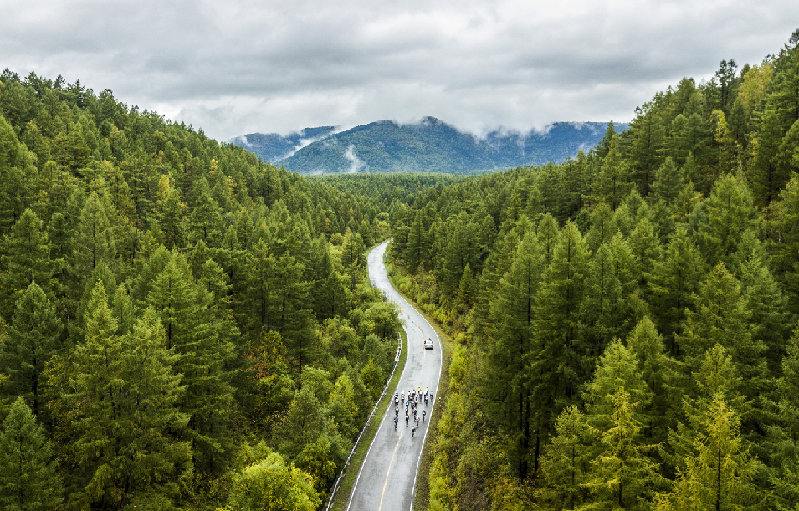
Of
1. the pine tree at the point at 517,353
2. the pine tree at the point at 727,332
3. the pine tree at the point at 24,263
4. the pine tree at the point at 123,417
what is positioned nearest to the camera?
the pine tree at the point at 727,332

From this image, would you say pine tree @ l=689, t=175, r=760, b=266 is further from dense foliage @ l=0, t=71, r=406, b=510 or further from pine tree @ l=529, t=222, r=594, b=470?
dense foliage @ l=0, t=71, r=406, b=510

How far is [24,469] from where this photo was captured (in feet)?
79.4

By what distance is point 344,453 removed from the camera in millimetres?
33156

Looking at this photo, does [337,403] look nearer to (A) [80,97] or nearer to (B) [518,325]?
(B) [518,325]

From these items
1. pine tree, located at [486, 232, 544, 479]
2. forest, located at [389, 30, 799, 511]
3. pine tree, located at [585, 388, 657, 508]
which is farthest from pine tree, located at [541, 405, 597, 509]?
pine tree, located at [486, 232, 544, 479]

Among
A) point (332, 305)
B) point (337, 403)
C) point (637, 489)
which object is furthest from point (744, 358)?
point (332, 305)

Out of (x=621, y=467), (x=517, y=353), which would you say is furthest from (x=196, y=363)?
(x=621, y=467)

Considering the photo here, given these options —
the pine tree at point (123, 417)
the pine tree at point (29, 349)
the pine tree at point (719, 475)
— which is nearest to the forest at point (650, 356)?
the pine tree at point (719, 475)

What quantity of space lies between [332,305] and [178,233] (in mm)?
20763

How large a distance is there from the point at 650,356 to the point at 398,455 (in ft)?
71.6

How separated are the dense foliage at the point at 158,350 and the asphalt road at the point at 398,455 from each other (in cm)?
219

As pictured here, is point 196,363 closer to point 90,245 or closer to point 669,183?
→ point 90,245

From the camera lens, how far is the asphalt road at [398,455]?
3212cm

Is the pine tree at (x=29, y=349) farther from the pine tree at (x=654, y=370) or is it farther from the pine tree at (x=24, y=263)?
the pine tree at (x=654, y=370)
